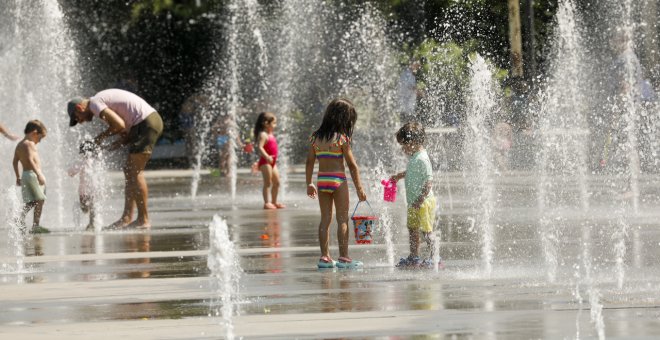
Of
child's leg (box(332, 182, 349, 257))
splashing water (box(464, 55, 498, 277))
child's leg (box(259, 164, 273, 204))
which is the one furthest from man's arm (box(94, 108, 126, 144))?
child's leg (box(332, 182, 349, 257))

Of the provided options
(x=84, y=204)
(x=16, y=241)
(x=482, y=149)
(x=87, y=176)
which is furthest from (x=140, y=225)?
(x=482, y=149)

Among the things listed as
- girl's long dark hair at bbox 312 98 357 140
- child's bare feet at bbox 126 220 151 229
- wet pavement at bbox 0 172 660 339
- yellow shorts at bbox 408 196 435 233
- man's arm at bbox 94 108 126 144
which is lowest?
wet pavement at bbox 0 172 660 339

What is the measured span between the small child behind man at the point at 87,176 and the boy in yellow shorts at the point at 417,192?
17.2 ft

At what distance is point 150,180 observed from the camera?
30.3 metres

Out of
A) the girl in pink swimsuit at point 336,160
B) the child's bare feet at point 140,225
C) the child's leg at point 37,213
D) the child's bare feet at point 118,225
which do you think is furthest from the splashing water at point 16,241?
the girl in pink swimsuit at point 336,160

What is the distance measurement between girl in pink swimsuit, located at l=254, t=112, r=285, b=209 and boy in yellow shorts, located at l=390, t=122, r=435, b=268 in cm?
767

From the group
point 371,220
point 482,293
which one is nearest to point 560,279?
point 482,293

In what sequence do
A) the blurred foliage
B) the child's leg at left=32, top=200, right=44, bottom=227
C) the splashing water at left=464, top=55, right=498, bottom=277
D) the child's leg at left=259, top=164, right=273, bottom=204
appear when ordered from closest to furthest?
the splashing water at left=464, top=55, right=498, bottom=277
the child's leg at left=32, top=200, right=44, bottom=227
the child's leg at left=259, top=164, right=273, bottom=204
the blurred foliage

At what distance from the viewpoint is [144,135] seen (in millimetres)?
16359

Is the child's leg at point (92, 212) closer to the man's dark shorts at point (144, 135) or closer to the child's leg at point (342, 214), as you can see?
the man's dark shorts at point (144, 135)

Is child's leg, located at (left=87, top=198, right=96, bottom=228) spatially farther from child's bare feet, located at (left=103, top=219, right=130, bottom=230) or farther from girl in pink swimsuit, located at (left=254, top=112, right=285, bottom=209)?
girl in pink swimsuit, located at (left=254, top=112, right=285, bottom=209)

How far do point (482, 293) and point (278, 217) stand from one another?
8.16 meters

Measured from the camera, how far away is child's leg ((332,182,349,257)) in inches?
463

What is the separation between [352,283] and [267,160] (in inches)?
360
